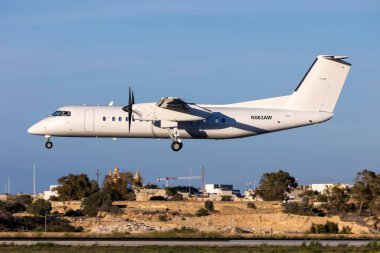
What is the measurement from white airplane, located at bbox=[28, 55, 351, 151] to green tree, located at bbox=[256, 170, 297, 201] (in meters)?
35.9

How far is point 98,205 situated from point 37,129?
61.7 feet

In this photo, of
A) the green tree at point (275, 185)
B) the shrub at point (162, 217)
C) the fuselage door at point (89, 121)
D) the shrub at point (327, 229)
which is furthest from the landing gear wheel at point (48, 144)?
the green tree at point (275, 185)

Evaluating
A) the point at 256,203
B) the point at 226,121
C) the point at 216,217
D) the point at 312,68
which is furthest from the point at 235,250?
the point at 256,203

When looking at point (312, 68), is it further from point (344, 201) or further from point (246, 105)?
point (344, 201)

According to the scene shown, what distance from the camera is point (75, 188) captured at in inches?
3349

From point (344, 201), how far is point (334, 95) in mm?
24081

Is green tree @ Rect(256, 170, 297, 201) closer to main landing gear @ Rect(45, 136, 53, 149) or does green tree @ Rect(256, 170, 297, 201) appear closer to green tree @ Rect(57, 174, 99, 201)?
green tree @ Rect(57, 174, 99, 201)

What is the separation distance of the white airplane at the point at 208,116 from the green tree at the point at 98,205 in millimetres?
15921

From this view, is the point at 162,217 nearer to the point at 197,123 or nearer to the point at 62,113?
the point at 197,123

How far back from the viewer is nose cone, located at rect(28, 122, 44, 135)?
179 feet

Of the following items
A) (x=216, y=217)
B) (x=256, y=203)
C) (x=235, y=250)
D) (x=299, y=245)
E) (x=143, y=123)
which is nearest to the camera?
(x=235, y=250)

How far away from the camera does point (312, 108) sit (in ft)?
177

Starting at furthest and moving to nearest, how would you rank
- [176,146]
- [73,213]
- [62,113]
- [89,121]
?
[73,213], [62,113], [176,146], [89,121]

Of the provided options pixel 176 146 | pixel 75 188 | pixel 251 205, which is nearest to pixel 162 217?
pixel 251 205
